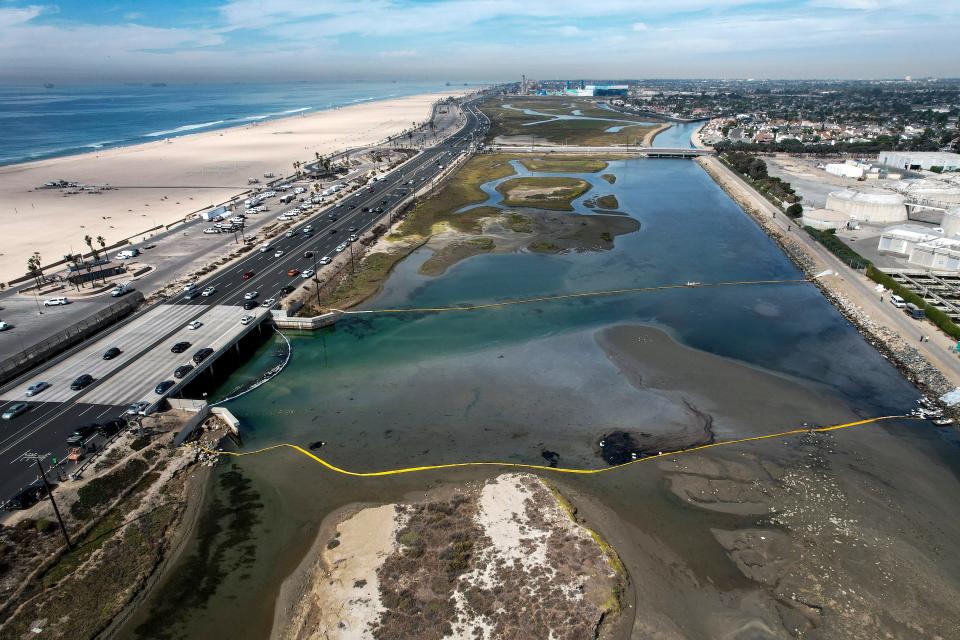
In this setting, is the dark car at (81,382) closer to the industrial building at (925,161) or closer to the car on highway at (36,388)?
the car on highway at (36,388)

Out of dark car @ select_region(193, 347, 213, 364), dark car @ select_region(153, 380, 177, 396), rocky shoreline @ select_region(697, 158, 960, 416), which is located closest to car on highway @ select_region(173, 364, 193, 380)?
dark car @ select_region(193, 347, 213, 364)

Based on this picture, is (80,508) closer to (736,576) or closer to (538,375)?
(538,375)

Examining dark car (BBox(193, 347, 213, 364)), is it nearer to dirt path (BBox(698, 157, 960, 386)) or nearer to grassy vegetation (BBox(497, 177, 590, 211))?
dirt path (BBox(698, 157, 960, 386))

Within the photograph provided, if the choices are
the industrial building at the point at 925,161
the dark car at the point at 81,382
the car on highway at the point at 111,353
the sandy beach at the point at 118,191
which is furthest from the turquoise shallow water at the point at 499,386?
the industrial building at the point at 925,161

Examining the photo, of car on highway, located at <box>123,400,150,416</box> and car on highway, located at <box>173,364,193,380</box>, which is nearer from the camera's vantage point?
car on highway, located at <box>123,400,150,416</box>

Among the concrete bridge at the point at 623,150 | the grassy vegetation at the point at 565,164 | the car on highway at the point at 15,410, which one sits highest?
the concrete bridge at the point at 623,150

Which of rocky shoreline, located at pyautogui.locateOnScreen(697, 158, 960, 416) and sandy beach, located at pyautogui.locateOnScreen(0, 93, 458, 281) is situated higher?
sandy beach, located at pyautogui.locateOnScreen(0, 93, 458, 281)

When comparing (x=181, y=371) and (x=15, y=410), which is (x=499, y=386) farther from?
(x=15, y=410)
